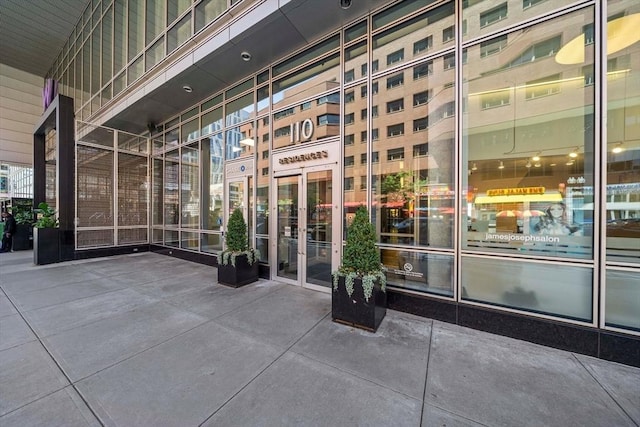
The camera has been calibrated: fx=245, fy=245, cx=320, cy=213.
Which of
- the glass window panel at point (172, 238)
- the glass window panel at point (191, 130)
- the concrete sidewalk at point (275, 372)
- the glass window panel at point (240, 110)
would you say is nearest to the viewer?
the concrete sidewalk at point (275, 372)

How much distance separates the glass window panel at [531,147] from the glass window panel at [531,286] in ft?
0.70

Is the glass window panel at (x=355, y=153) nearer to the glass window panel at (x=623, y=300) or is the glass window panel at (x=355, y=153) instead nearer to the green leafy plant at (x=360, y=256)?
the green leafy plant at (x=360, y=256)

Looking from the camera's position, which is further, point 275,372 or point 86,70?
point 86,70

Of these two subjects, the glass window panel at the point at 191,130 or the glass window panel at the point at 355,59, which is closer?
the glass window panel at the point at 355,59

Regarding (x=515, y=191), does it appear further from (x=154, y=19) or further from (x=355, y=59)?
(x=154, y=19)

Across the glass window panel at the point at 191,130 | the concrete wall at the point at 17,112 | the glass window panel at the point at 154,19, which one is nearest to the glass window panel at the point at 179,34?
the glass window panel at the point at 154,19

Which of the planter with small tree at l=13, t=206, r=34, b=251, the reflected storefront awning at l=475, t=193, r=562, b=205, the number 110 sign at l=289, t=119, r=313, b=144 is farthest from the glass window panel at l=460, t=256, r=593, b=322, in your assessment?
the planter with small tree at l=13, t=206, r=34, b=251

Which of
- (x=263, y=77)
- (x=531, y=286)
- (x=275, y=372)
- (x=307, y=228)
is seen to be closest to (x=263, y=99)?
(x=263, y=77)

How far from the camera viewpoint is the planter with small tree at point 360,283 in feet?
11.3

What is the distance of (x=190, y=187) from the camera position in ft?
27.3

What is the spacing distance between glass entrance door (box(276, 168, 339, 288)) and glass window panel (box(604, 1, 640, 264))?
12.4 feet

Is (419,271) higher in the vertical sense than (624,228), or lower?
lower

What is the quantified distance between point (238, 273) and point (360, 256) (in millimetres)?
2948

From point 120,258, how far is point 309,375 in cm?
895
